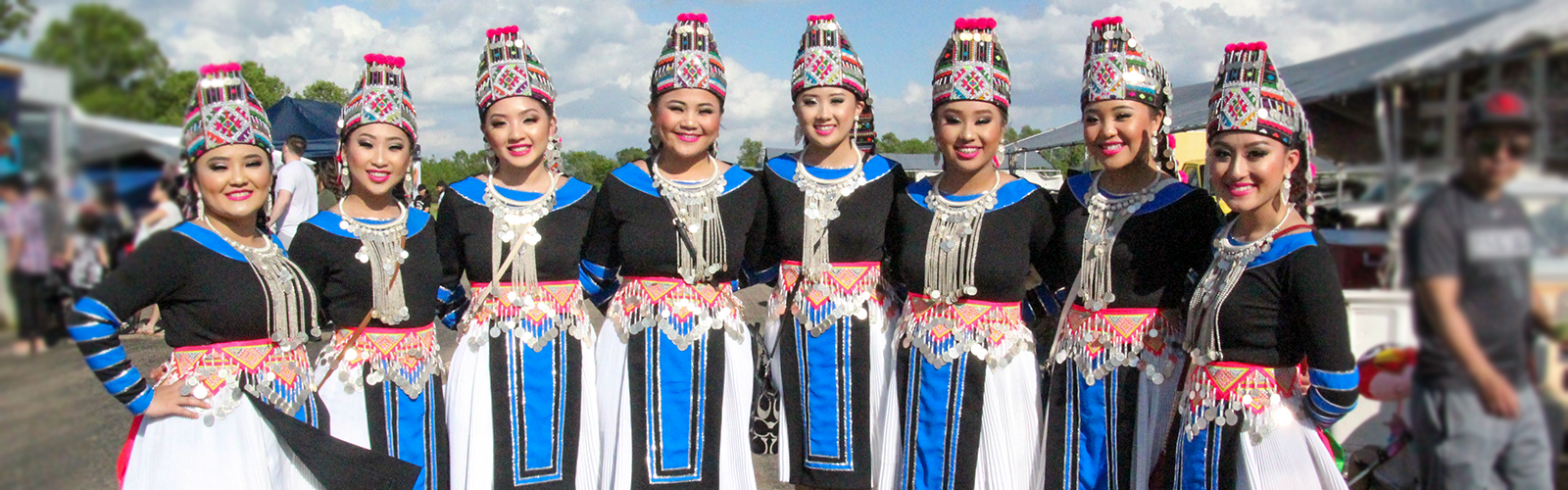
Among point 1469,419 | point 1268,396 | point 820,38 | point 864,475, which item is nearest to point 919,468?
point 864,475

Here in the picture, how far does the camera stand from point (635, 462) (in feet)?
12.5

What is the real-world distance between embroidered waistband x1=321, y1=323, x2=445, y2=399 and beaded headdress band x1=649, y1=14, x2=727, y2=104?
4.41 feet

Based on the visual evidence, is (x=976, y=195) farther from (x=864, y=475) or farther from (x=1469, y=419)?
(x=1469, y=419)

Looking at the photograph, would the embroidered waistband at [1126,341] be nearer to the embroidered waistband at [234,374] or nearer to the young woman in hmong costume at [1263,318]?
the young woman in hmong costume at [1263,318]

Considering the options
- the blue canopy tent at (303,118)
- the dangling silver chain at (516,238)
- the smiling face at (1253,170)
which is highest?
the blue canopy tent at (303,118)

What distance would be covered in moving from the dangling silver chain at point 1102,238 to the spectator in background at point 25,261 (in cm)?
303

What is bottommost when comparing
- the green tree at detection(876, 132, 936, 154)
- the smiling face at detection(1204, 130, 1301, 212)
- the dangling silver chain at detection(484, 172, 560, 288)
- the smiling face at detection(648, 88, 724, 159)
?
the dangling silver chain at detection(484, 172, 560, 288)

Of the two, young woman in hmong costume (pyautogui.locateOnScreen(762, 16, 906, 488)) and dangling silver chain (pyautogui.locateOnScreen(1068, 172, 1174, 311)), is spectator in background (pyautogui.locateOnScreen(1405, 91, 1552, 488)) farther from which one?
young woman in hmong costume (pyautogui.locateOnScreen(762, 16, 906, 488))

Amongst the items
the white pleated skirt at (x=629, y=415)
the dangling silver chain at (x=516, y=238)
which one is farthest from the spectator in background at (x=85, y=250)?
the white pleated skirt at (x=629, y=415)

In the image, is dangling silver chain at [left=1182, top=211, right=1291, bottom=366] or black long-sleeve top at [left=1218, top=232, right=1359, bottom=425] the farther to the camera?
dangling silver chain at [left=1182, top=211, right=1291, bottom=366]

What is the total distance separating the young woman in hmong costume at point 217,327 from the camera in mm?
2895

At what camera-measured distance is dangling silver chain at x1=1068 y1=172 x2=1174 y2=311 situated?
11.3ft

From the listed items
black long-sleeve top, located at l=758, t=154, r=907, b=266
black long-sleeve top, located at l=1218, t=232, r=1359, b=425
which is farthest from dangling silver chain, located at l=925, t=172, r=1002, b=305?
black long-sleeve top, located at l=1218, t=232, r=1359, b=425

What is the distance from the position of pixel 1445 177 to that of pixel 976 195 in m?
2.76
